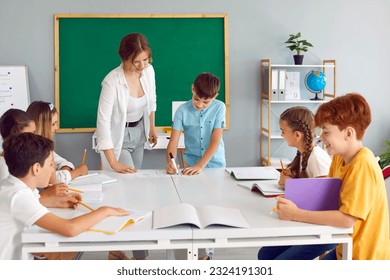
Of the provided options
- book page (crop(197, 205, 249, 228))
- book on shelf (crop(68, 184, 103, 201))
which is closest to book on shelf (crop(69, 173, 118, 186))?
book on shelf (crop(68, 184, 103, 201))

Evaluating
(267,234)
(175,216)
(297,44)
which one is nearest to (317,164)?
(267,234)

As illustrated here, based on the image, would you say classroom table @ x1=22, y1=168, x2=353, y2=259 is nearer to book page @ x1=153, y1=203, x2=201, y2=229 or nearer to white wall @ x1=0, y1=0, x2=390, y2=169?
book page @ x1=153, y1=203, x2=201, y2=229

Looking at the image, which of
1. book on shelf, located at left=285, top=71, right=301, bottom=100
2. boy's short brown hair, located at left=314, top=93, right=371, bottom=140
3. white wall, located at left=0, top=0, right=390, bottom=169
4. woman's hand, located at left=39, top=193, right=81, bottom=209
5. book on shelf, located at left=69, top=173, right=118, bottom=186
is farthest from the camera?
book on shelf, located at left=285, top=71, right=301, bottom=100

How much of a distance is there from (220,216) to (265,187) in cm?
57

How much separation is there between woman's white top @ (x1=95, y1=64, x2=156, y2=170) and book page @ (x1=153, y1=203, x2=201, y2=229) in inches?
42.9

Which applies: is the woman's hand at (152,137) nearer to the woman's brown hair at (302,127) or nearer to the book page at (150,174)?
the book page at (150,174)

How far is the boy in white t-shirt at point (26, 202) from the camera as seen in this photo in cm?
193

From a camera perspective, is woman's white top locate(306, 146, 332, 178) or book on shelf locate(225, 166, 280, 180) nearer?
woman's white top locate(306, 146, 332, 178)

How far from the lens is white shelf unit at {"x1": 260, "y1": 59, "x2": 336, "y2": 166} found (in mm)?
5368

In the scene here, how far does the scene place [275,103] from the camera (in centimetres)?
558

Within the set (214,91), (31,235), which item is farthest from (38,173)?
(214,91)

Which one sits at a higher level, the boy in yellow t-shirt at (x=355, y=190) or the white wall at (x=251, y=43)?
the white wall at (x=251, y=43)

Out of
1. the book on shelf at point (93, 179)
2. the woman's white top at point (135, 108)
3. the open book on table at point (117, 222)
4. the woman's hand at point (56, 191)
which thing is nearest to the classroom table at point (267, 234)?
the open book on table at point (117, 222)

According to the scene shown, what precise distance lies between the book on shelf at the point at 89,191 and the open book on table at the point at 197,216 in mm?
372
